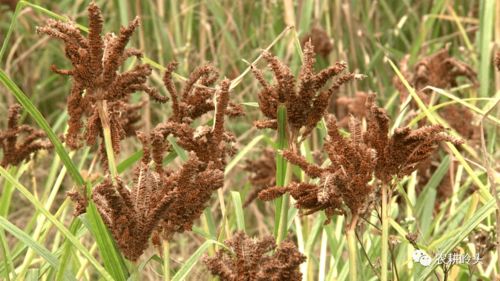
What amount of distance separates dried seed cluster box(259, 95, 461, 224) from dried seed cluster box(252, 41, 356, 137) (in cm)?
5

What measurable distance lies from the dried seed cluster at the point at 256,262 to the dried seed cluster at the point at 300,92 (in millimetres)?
233

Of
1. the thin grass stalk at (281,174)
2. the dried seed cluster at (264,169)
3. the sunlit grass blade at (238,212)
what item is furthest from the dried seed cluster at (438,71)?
the thin grass stalk at (281,174)

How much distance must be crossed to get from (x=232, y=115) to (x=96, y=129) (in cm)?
20

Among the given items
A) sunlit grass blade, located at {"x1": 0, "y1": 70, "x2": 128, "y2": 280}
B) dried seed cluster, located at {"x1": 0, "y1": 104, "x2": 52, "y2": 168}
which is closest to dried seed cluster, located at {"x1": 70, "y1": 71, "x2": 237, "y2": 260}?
sunlit grass blade, located at {"x1": 0, "y1": 70, "x2": 128, "y2": 280}

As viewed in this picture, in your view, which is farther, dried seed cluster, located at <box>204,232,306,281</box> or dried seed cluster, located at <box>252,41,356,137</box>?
dried seed cluster, located at <box>252,41,356,137</box>

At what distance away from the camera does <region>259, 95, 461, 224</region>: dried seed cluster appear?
1043mm

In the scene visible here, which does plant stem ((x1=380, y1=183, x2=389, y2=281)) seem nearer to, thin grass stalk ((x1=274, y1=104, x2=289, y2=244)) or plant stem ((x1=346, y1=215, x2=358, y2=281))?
plant stem ((x1=346, y1=215, x2=358, y2=281))

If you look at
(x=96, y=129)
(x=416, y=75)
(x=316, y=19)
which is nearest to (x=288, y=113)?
(x=96, y=129)

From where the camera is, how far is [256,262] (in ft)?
3.11

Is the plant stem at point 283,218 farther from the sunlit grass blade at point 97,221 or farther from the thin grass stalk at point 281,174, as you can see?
the sunlit grass blade at point 97,221

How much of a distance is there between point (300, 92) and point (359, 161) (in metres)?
0.13

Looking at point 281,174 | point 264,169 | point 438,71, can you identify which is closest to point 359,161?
point 281,174

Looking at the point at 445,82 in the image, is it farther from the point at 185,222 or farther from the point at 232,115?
the point at 185,222

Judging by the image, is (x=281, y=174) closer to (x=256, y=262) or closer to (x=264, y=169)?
(x=256, y=262)
